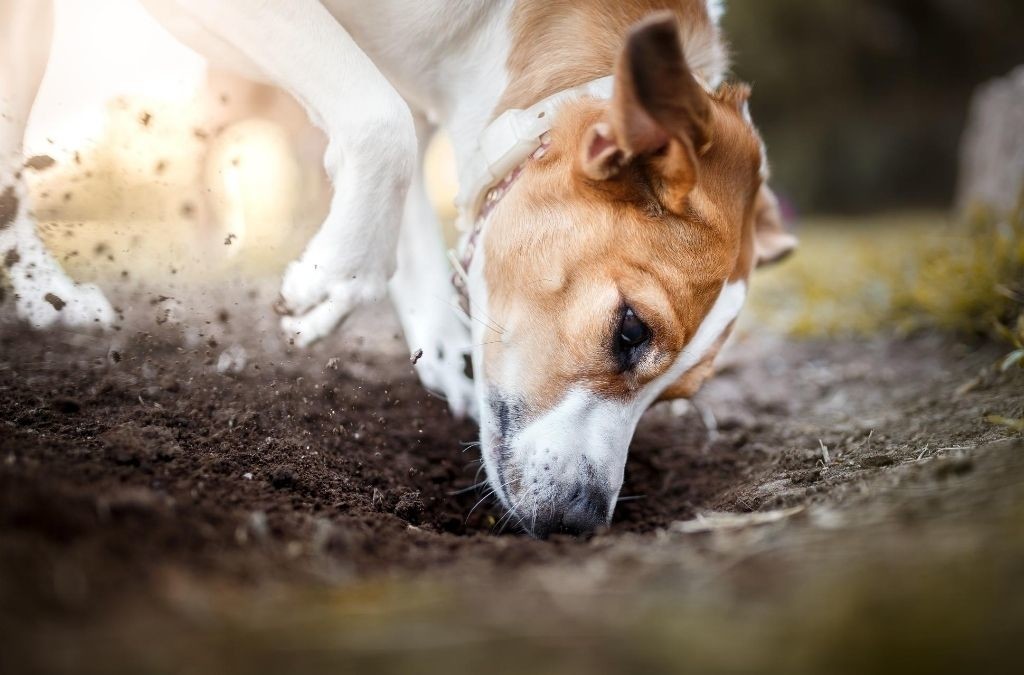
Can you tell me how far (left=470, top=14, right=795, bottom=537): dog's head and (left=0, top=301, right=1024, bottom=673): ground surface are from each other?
0.22m

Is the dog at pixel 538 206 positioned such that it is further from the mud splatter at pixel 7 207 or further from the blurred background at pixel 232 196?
the blurred background at pixel 232 196

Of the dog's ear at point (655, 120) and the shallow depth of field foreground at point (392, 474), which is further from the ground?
the dog's ear at point (655, 120)

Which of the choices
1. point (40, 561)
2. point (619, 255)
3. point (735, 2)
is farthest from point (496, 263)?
point (735, 2)

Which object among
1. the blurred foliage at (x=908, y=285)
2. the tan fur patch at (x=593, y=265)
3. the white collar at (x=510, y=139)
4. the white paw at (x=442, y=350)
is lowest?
the blurred foliage at (x=908, y=285)

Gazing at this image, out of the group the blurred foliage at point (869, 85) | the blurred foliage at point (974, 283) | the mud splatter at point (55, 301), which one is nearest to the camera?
the mud splatter at point (55, 301)

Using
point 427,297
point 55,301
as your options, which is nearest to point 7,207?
point 55,301

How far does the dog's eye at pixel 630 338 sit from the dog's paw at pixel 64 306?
73.3 inches

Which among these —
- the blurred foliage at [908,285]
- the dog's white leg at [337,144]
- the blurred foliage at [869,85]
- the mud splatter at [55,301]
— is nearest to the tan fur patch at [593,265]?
the dog's white leg at [337,144]

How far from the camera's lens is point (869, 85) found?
12.2 meters

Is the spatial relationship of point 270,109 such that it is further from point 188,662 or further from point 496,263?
point 188,662

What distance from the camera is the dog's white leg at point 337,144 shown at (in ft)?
7.41

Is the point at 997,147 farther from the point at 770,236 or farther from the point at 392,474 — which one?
the point at 392,474

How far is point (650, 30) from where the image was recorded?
5.66 feet

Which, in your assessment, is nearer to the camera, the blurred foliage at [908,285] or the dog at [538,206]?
the dog at [538,206]
